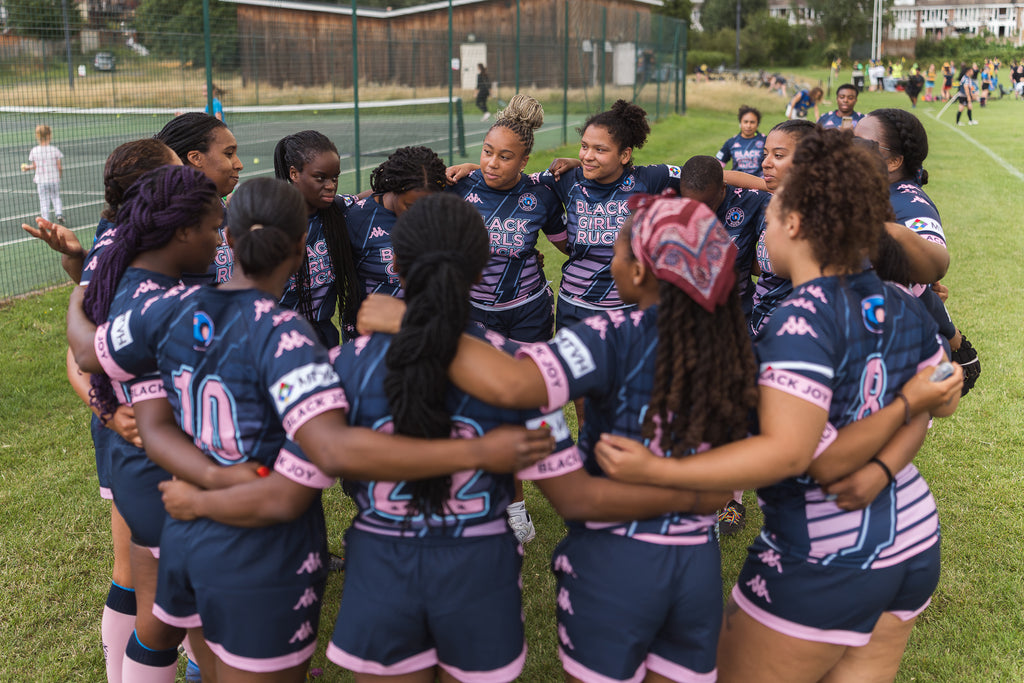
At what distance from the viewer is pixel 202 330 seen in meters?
2.23

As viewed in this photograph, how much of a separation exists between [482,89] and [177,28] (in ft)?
29.7

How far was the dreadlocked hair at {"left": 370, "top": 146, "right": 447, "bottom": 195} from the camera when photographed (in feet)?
13.1

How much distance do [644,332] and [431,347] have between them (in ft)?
1.77

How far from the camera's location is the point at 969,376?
3.79m

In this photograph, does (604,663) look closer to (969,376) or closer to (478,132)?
(969,376)

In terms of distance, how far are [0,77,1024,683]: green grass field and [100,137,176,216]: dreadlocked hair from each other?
6.21 feet

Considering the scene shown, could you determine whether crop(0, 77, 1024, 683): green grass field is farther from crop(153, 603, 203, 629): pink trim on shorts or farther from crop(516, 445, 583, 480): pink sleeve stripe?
crop(516, 445, 583, 480): pink sleeve stripe

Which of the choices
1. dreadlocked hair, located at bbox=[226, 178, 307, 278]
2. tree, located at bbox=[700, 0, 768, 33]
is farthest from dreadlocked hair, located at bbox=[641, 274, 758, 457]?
tree, located at bbox=[700, 0, 768, 33]

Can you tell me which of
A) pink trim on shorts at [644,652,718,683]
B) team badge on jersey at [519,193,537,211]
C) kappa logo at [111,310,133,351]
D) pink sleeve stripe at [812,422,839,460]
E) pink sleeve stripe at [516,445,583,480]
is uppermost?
team badge on jersey at [519,193,537,211]

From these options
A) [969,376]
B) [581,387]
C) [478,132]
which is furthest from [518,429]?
[478,132]

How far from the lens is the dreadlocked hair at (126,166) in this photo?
119 inches

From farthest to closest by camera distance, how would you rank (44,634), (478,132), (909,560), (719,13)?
(719,13) < (478,132) < (44,634) < (909,560)

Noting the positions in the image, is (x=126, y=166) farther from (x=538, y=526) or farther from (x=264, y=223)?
(x=538, y=526)

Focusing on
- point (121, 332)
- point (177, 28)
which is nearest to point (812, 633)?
point (121, 332)
